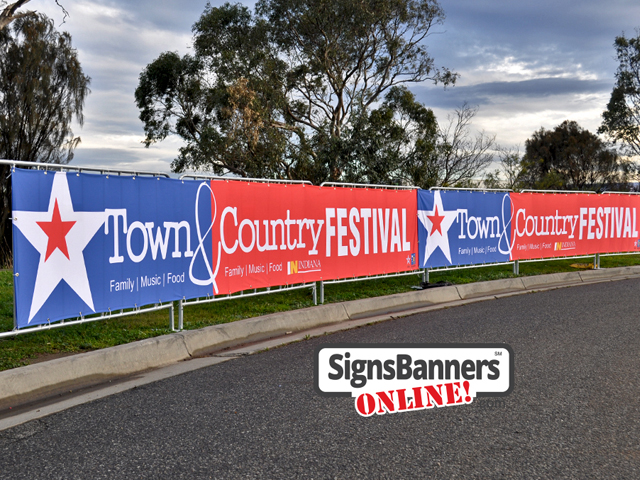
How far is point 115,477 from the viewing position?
379 cm

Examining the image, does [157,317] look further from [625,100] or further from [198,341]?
[625,100]

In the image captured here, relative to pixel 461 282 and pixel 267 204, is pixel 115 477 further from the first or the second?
pixel 461 282

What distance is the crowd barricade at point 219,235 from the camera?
629 cm

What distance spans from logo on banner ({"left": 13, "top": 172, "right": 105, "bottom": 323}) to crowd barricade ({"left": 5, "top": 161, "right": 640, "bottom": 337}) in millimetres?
11

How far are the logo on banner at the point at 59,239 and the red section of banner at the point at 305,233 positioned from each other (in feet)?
6.48

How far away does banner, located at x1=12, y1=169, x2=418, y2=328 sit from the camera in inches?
244

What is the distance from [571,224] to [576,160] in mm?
55825

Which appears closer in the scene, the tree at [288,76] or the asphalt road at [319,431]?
the asphalt road at [319,431]

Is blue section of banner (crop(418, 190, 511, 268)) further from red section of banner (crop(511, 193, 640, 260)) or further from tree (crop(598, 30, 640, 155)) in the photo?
tree (crop(598, 30, 640, 155))

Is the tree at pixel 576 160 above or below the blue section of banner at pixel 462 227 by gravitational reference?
above

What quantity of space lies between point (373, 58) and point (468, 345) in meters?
32.9

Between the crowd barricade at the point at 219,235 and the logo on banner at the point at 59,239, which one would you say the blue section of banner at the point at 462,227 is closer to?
the crowd barricade at the point at 219,235

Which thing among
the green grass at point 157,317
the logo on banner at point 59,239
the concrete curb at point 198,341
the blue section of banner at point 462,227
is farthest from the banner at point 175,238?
the blue section of banner at point 462,227

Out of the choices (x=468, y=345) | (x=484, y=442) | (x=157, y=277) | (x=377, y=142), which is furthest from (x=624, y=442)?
(x=377, y=142)
